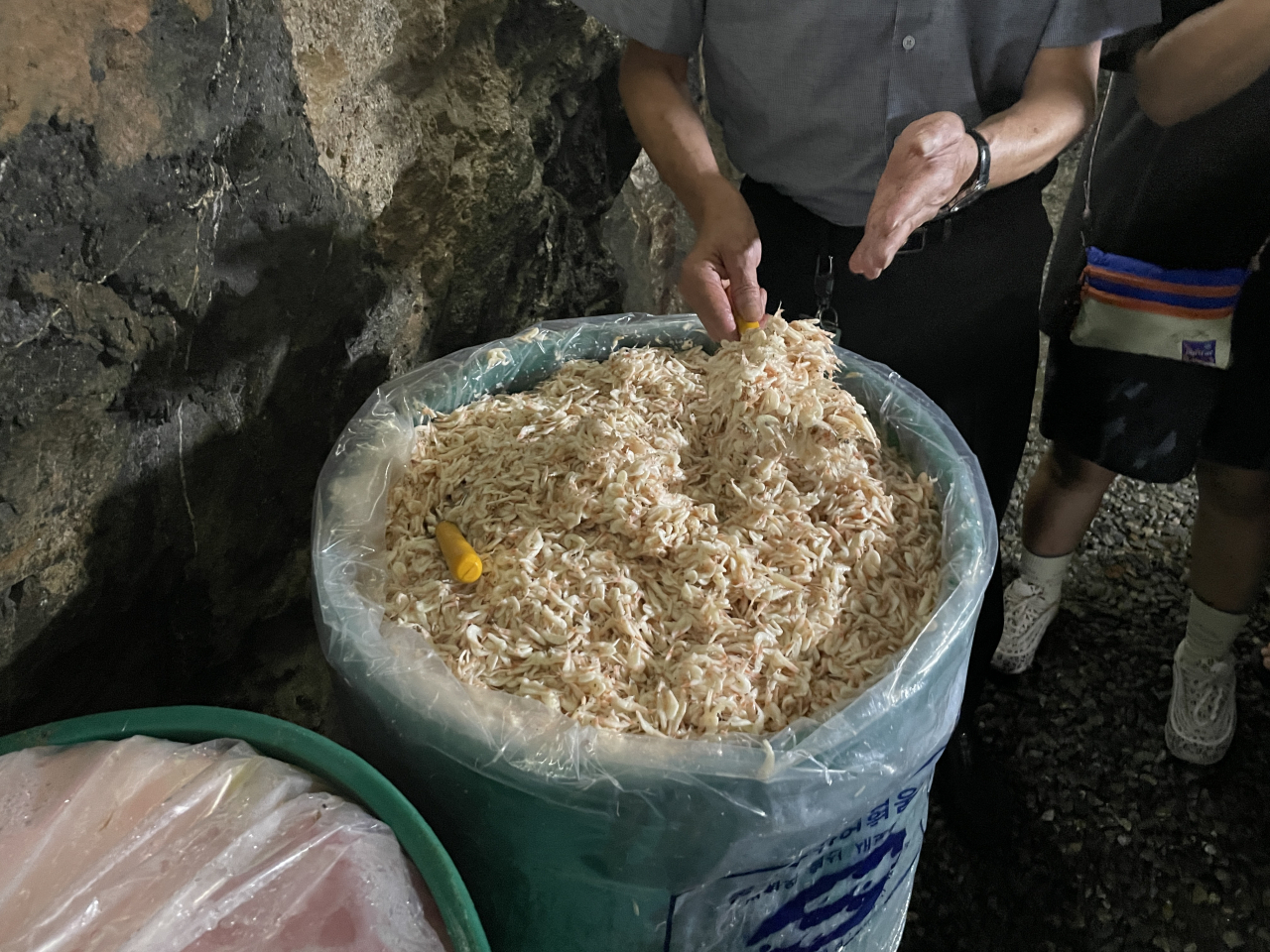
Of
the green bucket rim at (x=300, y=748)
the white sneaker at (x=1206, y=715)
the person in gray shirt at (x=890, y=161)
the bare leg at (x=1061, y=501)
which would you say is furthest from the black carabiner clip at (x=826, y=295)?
the white sneaker at (x=1206, y=715)

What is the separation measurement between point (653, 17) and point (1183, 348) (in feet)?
3.15

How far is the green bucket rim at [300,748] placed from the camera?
77 centimetres

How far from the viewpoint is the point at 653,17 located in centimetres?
127

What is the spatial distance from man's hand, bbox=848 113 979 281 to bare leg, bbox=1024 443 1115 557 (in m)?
0.86

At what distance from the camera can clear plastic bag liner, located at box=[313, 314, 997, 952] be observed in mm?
768

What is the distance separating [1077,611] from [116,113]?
6.72ft

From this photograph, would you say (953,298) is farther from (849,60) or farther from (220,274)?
(220,274)

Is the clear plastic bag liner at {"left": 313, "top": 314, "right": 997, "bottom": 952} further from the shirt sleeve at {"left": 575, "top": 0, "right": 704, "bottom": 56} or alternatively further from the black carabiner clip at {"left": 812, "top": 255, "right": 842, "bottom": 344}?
the shirt sleeve at {"left": 575, "top": 0, "right": 704, "bottom": 56}

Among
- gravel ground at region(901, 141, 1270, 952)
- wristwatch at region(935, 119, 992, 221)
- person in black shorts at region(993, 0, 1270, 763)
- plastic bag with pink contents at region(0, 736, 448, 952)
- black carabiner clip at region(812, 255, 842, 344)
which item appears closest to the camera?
plastic bag with pink contents at region(0, 736, 448, 952)

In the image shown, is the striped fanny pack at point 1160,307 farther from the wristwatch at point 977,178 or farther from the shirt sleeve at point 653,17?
the shirt sleeve at point 653,17

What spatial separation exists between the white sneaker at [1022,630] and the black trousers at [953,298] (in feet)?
1.51

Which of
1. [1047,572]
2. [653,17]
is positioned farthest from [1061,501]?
[653,17]

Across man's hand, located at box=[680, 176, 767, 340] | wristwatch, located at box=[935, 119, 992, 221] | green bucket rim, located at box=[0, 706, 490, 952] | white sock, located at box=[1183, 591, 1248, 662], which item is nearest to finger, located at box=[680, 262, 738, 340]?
man's hand, located at box=[680, 176, 767, 340]

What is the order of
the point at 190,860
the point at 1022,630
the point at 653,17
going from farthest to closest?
the point at 1022,630
the point at 653,17
the point at 190,860
